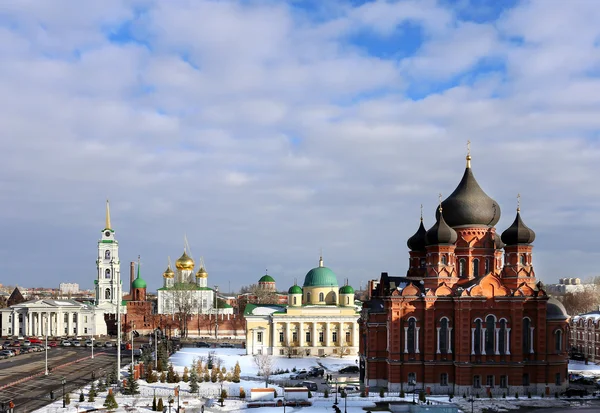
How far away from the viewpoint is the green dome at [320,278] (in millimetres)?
82688

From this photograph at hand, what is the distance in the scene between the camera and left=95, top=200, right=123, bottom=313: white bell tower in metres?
110

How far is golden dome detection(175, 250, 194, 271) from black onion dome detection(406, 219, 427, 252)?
2383 inches

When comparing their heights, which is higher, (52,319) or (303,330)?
(303,330)

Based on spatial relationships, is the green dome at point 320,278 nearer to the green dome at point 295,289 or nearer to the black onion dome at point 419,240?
the green dome at point 295,289

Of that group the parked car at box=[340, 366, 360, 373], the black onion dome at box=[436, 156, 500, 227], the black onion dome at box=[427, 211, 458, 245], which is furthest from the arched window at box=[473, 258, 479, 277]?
the parked car at box=[340, 366, 360, 373]

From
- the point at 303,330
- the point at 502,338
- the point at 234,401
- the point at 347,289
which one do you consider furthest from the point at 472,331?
the point at 347,289

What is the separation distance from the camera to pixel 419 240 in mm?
59969

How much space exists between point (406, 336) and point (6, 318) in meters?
77.8

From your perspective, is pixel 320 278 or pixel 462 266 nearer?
pixel 462 266

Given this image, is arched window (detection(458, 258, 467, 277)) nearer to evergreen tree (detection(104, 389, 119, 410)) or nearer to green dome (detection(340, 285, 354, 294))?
evergreen tree (detection(104, 389, 119, 410))

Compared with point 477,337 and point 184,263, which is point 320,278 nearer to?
point 477,337

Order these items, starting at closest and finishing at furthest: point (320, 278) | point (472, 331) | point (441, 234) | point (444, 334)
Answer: point (472, 331)
point (444, 334)
point (441, 234)
point (320, 278)

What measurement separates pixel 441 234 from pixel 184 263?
67928mm

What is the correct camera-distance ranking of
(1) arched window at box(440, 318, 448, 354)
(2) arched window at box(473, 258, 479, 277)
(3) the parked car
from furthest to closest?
(3) the parked car < (2) arched window at box(473, 258, 479, 277) < (1) arched window at box(440, 318, 448, 354)
